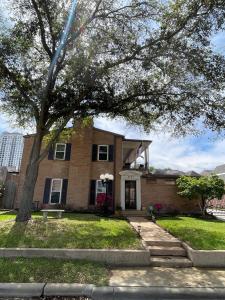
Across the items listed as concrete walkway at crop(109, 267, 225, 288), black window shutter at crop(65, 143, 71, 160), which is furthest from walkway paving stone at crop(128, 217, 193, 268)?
black window shutter at crop(65, 143, 71, 160)

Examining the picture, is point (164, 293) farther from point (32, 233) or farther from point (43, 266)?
point (32, 233)

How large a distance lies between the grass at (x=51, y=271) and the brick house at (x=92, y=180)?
1148 cm

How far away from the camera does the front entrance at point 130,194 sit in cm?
1856

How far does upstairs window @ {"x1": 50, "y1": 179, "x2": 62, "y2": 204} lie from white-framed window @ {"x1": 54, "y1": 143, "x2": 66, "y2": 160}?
1.81 m

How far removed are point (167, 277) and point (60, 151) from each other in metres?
14.6

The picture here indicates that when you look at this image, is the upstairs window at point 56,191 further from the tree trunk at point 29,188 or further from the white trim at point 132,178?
the tree trunk at point 29,188


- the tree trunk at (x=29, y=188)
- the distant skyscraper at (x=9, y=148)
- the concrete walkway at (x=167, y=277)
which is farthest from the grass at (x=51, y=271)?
the distant skyscraper at (x=9, y=148)

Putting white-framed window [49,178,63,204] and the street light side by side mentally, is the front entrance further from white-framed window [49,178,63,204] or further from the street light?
white-framed window [49,178,63,204]

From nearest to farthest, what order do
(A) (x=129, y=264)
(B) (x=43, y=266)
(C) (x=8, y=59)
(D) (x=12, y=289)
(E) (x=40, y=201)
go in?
(D) (x=12, y=289) < (B) (x=43, y=266) < (A) (x=129, y=264) < (C) (x=8, y=59) < (E) (x=40, y=201)

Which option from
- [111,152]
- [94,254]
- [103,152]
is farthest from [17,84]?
[111,152]

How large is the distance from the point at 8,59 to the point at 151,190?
13.1 meters

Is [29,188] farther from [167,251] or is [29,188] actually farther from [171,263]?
[171,263]

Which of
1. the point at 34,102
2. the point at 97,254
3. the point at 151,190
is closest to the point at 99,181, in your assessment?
the point at 151,190

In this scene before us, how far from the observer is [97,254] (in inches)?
276
